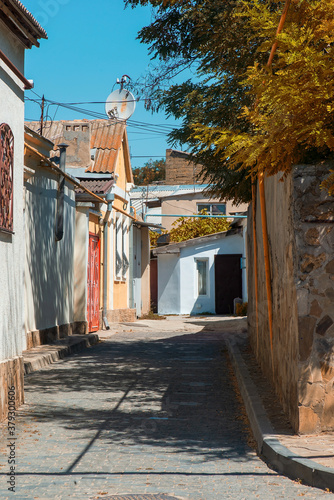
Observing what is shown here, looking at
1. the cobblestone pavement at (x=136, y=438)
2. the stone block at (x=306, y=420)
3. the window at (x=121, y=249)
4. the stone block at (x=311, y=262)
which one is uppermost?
the window at (x=121, y=249)

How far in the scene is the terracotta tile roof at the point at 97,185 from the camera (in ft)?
60.7

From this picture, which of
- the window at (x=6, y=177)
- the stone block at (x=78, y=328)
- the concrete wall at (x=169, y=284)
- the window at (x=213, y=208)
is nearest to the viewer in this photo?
the window at (x=6, y=177)

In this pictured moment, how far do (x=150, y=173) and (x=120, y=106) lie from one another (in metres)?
30.2

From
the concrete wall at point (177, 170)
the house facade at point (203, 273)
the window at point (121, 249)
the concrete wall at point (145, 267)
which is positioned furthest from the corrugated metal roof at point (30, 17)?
the concrete wall at point (177, 170)

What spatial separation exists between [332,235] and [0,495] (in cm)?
356

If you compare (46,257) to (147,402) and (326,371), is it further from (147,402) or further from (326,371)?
(326,371)

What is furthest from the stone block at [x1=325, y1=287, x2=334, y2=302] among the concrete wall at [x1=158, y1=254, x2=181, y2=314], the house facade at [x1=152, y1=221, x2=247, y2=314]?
the concrete wall at [x1=158, y1=254, x2=181, y2=314]

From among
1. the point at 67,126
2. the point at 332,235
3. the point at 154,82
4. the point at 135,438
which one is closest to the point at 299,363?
the point at 332,235

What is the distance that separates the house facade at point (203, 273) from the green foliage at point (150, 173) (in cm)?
2433

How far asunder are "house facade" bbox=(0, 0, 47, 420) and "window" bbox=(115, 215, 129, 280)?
13.6 meters

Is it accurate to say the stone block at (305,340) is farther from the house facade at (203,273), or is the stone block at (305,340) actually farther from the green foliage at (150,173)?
the green foliage at (150,173)

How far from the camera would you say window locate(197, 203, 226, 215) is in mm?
33691

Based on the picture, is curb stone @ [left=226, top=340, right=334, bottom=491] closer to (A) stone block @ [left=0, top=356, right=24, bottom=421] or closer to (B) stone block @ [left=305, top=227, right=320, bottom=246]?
(B) stone block @ [left=305, top=227, right=320, bottom=246]

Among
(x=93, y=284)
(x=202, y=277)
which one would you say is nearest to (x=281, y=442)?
(x=93, y=284)
